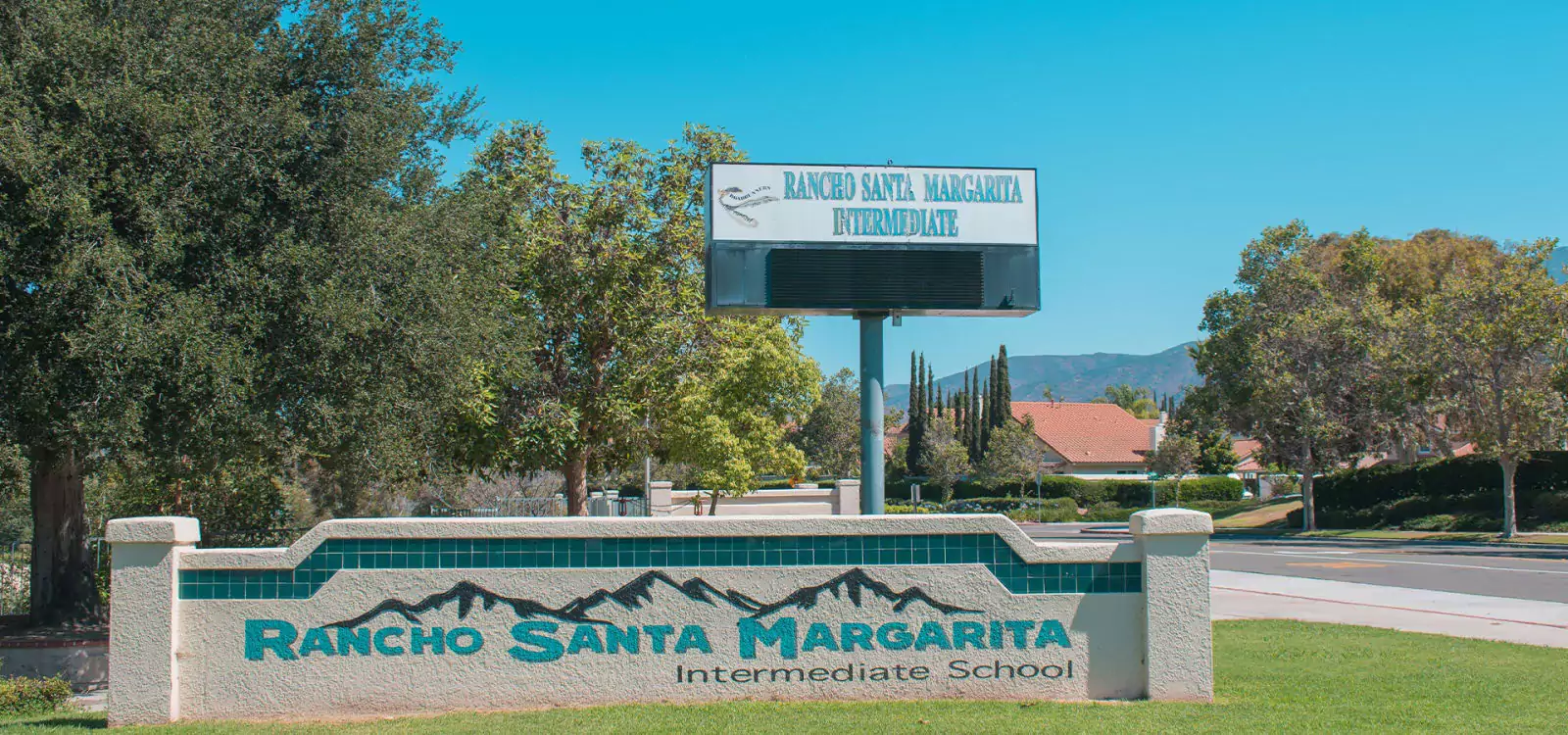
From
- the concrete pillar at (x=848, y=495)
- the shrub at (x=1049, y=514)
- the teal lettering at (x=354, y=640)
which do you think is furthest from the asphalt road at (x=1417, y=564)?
the shrub at (x=1049, y=514)

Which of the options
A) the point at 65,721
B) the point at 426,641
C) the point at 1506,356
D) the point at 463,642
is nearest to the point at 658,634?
the point at 463,642

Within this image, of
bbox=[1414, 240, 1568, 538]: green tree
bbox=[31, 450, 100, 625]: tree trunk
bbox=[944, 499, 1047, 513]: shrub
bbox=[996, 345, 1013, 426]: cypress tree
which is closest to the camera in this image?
bbox=[31, 450, 100, 625]: tree trunk

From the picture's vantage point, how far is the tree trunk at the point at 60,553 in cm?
1395

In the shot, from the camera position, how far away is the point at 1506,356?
111 feet

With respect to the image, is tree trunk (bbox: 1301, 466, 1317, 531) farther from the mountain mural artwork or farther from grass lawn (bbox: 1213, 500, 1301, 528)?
the mountain mural artwork

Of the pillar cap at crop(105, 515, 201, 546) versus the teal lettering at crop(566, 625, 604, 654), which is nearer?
A: the pillar cap at crop(105, 515, 201, 546)

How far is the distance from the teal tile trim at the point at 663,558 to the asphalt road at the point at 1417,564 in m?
13.4

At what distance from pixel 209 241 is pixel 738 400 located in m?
14.8

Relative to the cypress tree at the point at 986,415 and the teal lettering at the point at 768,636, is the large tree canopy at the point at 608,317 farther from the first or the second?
the cypress tree at the point at 986,415

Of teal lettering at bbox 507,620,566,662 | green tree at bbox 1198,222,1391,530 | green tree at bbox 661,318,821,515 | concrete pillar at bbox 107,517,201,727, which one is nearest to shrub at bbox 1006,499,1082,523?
green tree at bbox 1198,222,1391,530

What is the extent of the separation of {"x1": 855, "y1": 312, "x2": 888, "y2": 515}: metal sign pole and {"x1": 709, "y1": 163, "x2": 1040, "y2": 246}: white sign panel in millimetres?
Answer: 852

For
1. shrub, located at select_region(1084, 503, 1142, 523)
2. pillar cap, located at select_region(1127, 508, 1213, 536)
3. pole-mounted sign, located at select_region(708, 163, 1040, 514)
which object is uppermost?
pole-mounted sign, located at select_region(708, 163, 1040, 514)

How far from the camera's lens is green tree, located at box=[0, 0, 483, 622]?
35.8ft

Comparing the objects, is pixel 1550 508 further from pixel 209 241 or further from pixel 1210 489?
pixel 209 241
